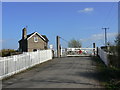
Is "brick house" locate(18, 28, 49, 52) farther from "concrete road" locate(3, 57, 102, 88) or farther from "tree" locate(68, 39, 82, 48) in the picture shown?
"concrete road" locate(3, 57, 102, 88)

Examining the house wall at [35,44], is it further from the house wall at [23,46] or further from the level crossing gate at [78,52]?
the level crossing gate at [78,52]

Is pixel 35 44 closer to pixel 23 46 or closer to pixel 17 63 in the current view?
pixel 23 46

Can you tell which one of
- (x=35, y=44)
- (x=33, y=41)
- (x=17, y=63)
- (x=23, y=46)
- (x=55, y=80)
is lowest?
(x=55, y=80)

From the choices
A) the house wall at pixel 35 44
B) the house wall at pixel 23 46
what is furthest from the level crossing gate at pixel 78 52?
the house wall at pixel 23 46

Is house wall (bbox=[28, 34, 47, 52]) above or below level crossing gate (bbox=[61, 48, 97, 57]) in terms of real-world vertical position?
above

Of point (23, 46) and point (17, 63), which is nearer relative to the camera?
point (17, 63)

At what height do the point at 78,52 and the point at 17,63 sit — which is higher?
the point at 78,52

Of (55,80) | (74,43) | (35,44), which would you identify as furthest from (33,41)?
(55,80)

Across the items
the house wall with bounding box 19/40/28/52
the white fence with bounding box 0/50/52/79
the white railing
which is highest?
the house wall with bounding box 19/40/28/52

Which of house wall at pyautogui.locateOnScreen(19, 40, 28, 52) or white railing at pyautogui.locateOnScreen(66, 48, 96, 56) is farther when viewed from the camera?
house wall at pyautogui.locateOnScreen(19, 40, 28, 52)

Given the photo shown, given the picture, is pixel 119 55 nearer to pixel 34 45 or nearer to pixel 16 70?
pixel 16 70

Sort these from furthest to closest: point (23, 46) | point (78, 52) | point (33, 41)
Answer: point (23, 46), point (33, 41), point (78, 52)

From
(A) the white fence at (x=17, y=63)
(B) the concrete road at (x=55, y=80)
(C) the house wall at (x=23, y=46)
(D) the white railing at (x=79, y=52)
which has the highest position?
(C) the house wall at (x=23, y=46)

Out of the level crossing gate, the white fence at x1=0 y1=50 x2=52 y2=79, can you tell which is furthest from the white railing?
the white fence at x1=0 y1=50 x2=52 y2=79
